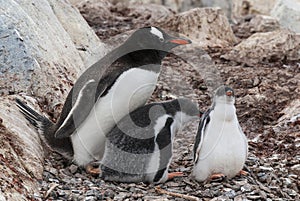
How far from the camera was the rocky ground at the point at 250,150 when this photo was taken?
4668 millimetres

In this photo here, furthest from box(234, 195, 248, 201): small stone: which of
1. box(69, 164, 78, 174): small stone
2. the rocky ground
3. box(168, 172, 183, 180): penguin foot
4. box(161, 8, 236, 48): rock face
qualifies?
box(161, 8, 236, 48): rock face

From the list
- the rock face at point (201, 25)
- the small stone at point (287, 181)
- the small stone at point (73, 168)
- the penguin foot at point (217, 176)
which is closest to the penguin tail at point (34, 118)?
the small stone at point (73, 168)

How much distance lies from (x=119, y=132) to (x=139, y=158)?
0.84ft

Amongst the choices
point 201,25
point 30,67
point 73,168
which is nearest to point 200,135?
point 73,168

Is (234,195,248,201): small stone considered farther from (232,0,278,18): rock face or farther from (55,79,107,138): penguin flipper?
(232,0,278,18): rock face

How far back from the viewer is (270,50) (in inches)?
326

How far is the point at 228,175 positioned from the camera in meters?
4.91

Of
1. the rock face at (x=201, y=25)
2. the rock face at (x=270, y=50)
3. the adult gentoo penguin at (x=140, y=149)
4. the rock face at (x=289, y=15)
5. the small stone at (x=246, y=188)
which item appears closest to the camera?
the small stone at (x=246, y=188)

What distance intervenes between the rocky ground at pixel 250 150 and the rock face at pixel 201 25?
0.36 meters

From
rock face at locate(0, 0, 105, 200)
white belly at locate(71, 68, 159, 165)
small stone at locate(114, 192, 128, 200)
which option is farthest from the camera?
white belly at locate(71, 68, 159, 165)

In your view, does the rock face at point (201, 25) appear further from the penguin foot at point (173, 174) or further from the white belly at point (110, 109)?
the penguin foot at point (173, 174)

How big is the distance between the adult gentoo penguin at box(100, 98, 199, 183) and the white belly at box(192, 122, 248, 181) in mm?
264

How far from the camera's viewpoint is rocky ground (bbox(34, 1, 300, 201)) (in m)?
4.67

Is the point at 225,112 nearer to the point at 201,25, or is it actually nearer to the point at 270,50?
the point at 270,50
